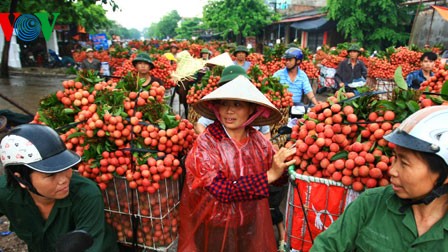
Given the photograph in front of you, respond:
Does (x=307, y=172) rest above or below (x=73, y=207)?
above

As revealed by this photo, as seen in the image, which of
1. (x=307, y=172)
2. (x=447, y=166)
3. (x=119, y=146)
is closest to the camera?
(x=447, y=166)

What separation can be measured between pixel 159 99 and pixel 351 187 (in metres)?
1.67

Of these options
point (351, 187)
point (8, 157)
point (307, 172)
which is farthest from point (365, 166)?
point (8, 157)

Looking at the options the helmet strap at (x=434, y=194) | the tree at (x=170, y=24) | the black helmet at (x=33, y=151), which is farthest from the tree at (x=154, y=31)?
the helmet strap at (x=434, y=194)

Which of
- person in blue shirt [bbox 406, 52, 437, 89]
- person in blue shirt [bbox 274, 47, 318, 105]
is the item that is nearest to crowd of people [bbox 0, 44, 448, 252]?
person in blue shirt [bbox 274, 47, 318, 105]

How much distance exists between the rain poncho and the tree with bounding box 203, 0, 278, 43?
27.5m

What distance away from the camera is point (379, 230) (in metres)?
1.45

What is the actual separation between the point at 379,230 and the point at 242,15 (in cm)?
2922

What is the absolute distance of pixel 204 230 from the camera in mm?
2148

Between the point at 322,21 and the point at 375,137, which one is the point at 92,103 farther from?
the point at 322,21

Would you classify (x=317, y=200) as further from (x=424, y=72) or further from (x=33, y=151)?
(x=424, y=72)

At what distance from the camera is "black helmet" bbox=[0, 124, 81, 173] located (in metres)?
1.75

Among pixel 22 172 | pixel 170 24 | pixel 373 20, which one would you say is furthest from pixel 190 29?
pixel 22 172

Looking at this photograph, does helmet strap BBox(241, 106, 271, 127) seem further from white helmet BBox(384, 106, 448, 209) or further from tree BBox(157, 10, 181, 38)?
tree BBox(157, 10, 181, 38)
